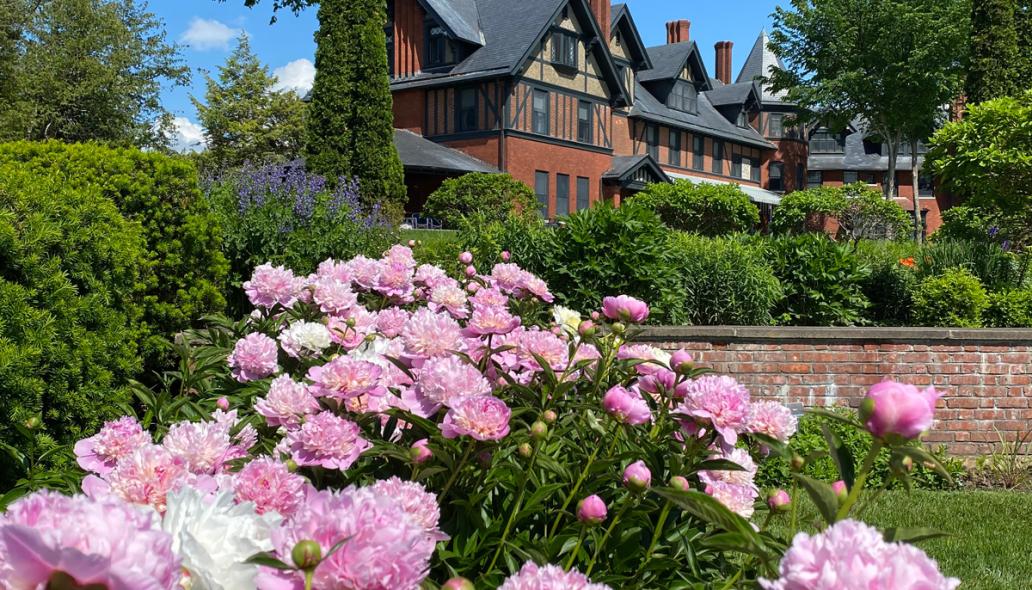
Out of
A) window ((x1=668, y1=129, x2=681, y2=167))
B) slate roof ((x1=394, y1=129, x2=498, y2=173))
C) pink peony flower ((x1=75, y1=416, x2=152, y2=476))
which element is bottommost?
pink peony flower ((x1=75, y1=416, x2=152, y2=476))

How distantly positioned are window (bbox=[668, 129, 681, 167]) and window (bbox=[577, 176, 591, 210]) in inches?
298

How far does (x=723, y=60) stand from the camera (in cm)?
4516

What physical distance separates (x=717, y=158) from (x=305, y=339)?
125 ft

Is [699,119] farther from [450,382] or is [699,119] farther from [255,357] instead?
[450,382]

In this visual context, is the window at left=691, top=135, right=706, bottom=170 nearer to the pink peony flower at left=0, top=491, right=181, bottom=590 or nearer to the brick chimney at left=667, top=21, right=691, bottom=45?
the brick chimney at left=667, top=21, right=691, bottom=45

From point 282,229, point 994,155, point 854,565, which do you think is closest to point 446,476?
point 854,565

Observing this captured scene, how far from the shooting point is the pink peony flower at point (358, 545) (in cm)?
76

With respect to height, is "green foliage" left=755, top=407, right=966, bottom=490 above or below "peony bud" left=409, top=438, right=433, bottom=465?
below

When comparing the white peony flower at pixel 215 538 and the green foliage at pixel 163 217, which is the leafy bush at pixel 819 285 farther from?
the white peony flower at pixel 215 538

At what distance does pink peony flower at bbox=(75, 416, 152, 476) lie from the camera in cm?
145

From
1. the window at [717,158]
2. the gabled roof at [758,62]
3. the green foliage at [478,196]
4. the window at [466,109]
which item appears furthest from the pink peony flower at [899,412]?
the gabled roof at [758,62]

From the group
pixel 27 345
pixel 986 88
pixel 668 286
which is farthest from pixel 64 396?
pixel 986 88

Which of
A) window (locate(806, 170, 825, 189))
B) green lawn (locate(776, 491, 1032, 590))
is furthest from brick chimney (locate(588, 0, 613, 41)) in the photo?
green lawn (locate(776, 491, 1032, 590))

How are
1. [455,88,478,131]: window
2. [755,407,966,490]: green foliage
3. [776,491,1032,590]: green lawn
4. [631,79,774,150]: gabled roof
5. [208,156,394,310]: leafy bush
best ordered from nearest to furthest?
[776,491,1032,590]: green lawn
[755,407,966,490]: green foliage
[208,156,394,310]: leafy bush
[455,88,478,131]: window
[631,79,774,150]: gabled roof
